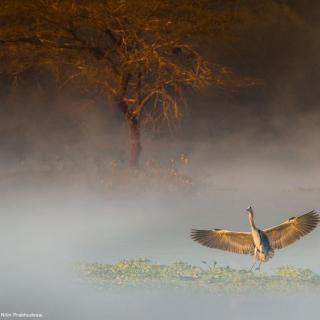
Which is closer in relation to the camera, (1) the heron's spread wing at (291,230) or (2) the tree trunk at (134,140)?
(1) the heron's spread wing at (291,230)

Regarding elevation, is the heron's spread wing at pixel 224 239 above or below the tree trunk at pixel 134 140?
below

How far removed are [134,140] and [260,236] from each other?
1.19 meters

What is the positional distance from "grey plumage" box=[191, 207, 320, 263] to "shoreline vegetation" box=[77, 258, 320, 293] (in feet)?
0.51

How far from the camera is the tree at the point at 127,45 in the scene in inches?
279

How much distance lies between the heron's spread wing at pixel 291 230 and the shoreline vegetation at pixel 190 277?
182 mm

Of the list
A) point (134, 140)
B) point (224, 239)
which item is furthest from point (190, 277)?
point (134, 140)

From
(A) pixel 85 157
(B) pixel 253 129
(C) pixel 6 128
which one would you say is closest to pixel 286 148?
(B) pixel 253 129

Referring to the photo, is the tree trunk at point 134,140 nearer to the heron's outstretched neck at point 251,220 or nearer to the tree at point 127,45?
the tree at point 127,45

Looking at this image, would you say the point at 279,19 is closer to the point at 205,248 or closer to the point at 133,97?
the point at 133,97

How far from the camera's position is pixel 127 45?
711 cm

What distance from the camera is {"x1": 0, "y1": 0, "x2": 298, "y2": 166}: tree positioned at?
23.3 ft

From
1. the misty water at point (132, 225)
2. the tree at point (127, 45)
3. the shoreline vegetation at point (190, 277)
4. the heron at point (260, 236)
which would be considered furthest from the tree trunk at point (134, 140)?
the heron at point (260, 236)

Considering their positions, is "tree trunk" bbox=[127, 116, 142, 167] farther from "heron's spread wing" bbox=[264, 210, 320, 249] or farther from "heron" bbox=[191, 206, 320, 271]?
"heron's spread wing" bbox=[264, 210, 320, 249]

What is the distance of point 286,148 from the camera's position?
6965mm
